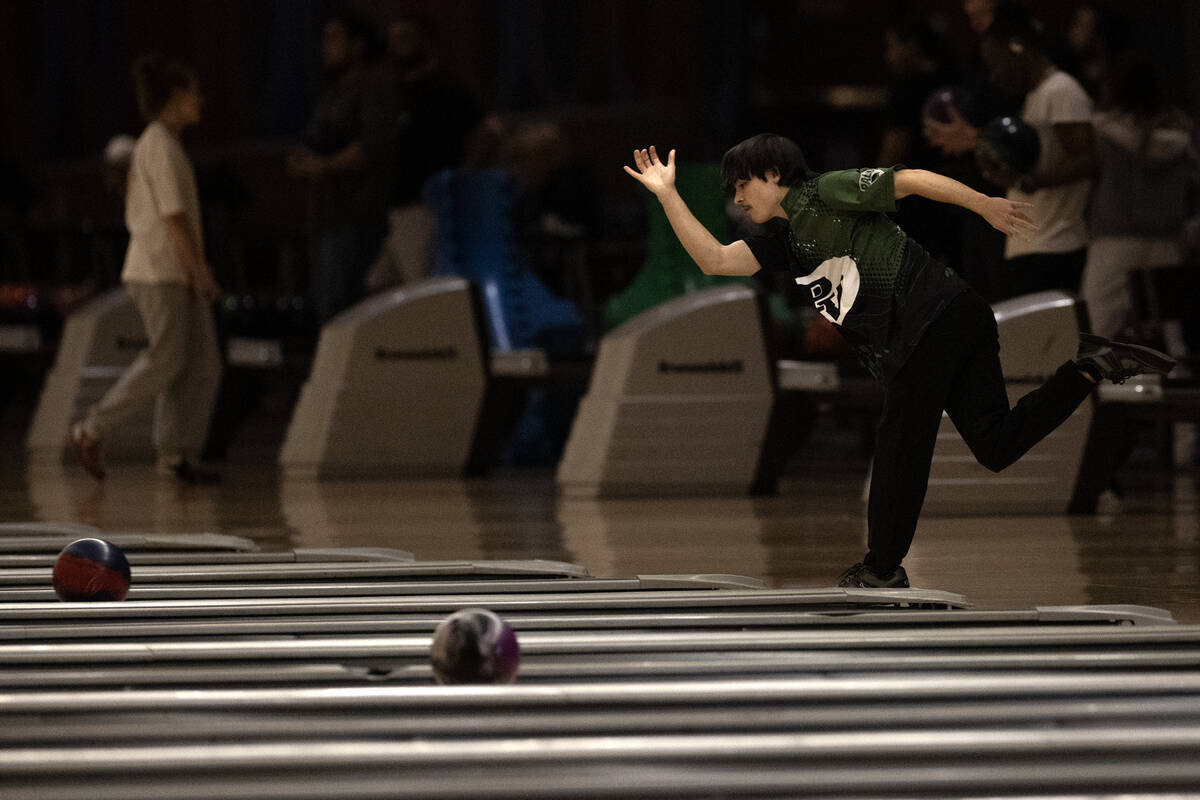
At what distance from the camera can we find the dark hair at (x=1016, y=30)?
606cm

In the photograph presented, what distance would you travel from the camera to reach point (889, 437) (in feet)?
12.9

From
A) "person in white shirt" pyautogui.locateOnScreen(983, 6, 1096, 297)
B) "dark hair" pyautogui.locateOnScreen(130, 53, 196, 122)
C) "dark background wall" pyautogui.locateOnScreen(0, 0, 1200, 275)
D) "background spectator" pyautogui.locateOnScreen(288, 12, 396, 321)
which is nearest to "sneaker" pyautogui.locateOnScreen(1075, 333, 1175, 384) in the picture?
"person in white shirt" pyautogui.locateOnScreen(983, 6, 1096, 297)

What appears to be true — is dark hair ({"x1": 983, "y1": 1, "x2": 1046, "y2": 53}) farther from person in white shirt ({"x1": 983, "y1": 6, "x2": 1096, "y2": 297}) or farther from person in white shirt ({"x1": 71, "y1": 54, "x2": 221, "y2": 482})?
person in white shirt ({"x1": 71, "y1": 54, "x2": 221, "y2": 482})

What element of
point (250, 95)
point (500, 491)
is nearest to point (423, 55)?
point (500, 491)

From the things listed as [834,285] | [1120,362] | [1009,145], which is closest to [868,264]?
[834,285]

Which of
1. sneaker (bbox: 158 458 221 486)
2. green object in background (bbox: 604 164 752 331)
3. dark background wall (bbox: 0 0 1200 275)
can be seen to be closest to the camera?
sneaker (bbox: 158 458 221 486)

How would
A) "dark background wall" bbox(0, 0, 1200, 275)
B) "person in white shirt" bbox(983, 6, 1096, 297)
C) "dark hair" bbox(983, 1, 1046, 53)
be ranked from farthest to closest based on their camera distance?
1. "dark background wall" bbox(0, 0, 1200, 275)
2. "dark hair" bbox(983, 1, 1046, 53)
3. "person in white shirt" bbox(983, 6, 1096, 297)

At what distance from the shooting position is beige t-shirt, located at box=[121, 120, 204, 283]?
680 centimetres

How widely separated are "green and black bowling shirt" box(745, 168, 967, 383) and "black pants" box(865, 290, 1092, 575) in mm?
44

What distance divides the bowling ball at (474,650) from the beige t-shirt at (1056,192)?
376 centimetres

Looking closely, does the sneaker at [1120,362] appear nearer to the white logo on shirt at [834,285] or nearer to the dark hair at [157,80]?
the white logo on shirt at [834,285]

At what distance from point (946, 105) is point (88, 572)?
3528 millimetres

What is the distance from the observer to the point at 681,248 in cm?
782

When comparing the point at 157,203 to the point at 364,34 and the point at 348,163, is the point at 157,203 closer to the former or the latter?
the point at 348,163
